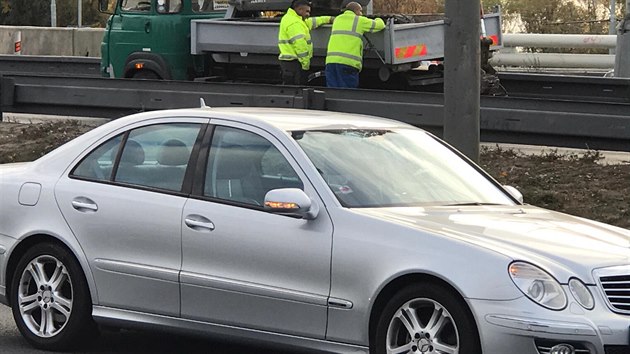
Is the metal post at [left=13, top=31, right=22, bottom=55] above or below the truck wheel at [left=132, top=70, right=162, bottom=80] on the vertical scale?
above

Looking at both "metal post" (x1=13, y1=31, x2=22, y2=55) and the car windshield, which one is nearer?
the car windshield

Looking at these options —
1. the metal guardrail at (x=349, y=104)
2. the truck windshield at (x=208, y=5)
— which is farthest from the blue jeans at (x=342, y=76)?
the truck windshield at (x=208, y=5)

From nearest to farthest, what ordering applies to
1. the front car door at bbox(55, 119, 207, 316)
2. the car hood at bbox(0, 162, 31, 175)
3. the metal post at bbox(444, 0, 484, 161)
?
1. the front car door at bbox(55, 119, 207, 316)
2. the car hood at bbox(0, 162, 31, 175)
3. the metal post at bbox(444, 0, 484, 161)

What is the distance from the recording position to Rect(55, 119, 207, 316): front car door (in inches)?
258

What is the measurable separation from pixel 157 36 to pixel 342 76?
3.65 meters

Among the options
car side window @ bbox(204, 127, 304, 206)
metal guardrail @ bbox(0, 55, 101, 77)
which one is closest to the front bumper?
car side window @ bbox(204, 127, 304, 206)

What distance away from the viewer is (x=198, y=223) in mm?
6441

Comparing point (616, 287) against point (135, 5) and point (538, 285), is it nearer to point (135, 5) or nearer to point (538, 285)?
point (538, 285)

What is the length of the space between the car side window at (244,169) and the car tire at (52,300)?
0.98 metres

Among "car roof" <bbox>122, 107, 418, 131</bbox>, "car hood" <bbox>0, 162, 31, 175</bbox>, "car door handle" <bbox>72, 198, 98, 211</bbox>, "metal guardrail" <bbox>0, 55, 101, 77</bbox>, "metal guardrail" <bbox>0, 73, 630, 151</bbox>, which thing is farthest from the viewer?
"metal guardrail" <bbox>0, 55, 101, 77</bbox>

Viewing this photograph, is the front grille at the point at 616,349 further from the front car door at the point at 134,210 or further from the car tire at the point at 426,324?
the front car door at the point at 134,210

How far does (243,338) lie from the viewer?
20.7ft

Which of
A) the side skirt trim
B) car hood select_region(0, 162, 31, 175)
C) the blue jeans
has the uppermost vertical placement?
the blue jeans

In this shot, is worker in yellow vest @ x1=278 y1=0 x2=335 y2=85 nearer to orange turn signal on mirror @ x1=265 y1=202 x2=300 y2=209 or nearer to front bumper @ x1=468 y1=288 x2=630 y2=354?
orange turn signal on mirror @ x1=265 y1=202 x2=300 y2=209
